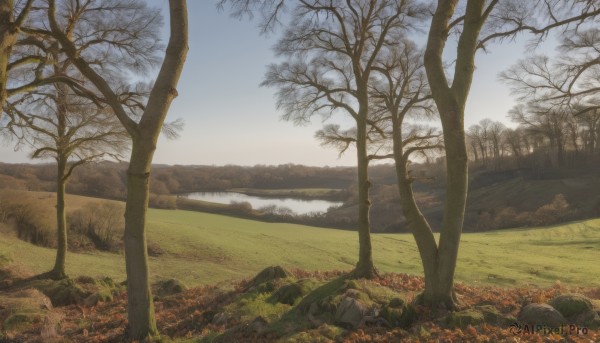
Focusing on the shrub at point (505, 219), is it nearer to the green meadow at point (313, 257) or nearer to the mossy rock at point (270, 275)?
the green meadow at point (313, 257)

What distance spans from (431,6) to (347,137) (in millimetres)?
4711

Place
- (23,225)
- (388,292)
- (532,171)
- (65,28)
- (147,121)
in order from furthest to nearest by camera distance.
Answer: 1. (532,171)
2. (23,225)
3. (65,28)
4. (388,292)
5. (147,121)

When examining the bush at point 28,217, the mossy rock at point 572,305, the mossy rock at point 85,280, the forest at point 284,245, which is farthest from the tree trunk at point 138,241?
the bush at point 28,217

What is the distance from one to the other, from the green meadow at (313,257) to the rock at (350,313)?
26.0 ft

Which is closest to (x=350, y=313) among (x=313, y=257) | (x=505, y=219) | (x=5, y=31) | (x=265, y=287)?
(x=265, y=287)

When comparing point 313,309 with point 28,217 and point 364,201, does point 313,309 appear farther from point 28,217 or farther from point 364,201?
point 28,217

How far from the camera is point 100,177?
174 ft

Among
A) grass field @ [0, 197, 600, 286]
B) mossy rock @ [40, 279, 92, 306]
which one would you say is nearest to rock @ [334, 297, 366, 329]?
mossy rock @ [40, 279, 92, 306]

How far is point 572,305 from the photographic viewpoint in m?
6.11

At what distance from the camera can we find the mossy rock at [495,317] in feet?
19.6

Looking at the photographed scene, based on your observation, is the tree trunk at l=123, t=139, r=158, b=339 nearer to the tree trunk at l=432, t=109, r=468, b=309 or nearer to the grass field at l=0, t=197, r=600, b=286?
the tree trunk at l=432, t=109, r=468, b=309

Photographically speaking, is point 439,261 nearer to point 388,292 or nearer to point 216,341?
point 388,292

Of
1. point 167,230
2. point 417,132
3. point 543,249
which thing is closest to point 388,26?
point 417,132

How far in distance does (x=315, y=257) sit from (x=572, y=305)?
1737 centimetres
